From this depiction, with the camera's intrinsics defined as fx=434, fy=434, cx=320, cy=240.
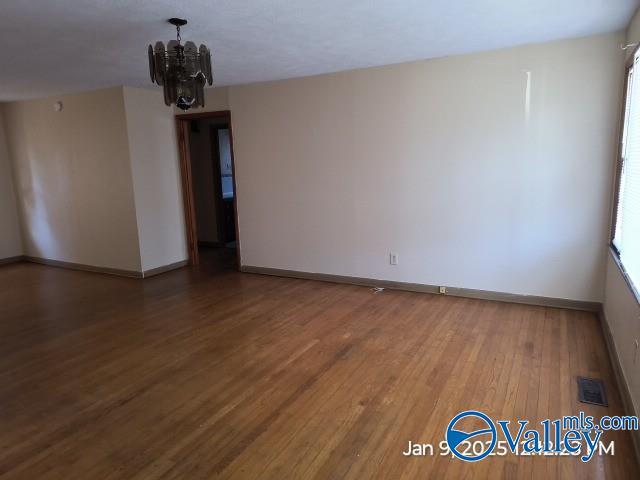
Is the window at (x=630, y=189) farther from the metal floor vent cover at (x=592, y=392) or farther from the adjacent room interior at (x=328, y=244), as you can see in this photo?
the metal floor vent cover at (x=592, y=392)

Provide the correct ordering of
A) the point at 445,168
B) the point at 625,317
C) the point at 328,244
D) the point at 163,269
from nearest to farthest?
the point at 625,317, the point at 445,168, the point at 328,244, the point at 163,269

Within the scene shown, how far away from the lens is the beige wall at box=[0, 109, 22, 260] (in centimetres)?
665

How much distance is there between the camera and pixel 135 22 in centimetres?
Result: 287

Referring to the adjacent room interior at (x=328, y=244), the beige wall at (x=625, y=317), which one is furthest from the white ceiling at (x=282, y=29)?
the beige wall at (x=625, y=317)

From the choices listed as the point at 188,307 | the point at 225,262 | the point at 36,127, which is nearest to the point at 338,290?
the point at 188,307

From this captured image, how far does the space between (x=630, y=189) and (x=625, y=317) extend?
894 millimetres

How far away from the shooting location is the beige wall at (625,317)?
2.33 metres

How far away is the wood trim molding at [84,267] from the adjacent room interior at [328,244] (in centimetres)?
3

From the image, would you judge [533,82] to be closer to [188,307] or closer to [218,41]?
[218,41]

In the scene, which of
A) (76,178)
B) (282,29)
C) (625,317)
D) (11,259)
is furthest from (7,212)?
(625,317)

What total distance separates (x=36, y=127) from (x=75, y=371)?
15.2ft
